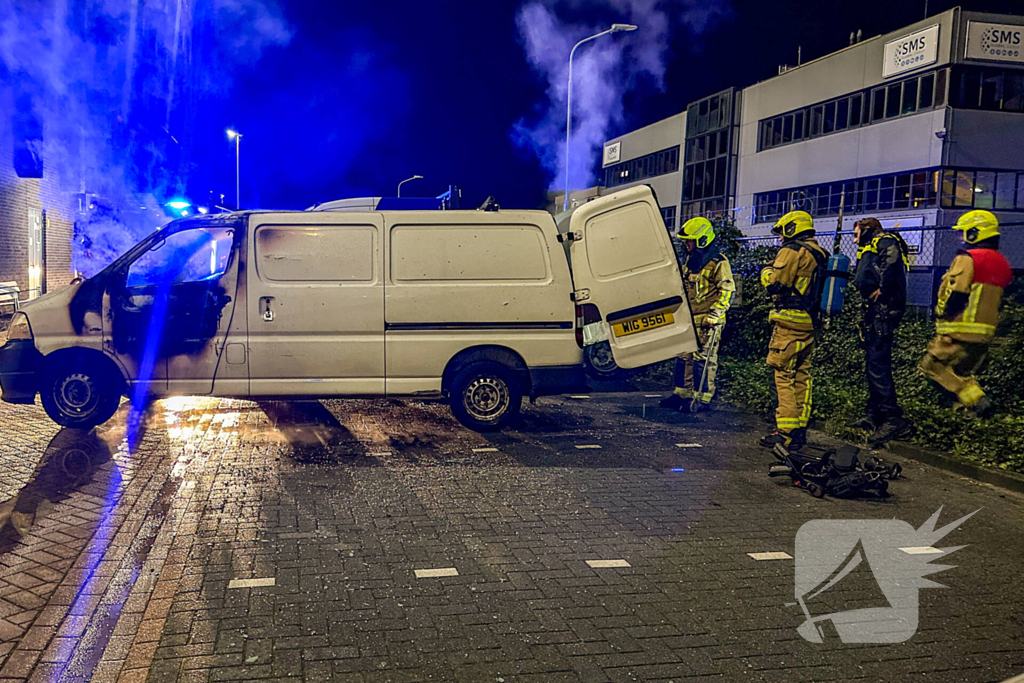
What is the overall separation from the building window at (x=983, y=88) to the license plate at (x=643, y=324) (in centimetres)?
3326

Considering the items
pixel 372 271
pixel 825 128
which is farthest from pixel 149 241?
pixel 825 128

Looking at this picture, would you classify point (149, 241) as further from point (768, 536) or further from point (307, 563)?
point (768, 536)

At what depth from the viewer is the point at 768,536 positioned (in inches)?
206

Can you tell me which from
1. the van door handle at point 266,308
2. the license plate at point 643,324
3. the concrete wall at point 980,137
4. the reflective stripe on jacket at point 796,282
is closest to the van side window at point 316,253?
the van door handle at point 266,308

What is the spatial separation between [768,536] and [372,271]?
14.8 ft

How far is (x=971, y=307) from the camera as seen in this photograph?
25.5 feet

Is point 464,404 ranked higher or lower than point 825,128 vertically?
lower

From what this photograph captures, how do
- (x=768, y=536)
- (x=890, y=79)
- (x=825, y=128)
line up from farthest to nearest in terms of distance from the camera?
(x=825, y=128)
(x=890, y=79)
(x=768, y=536)

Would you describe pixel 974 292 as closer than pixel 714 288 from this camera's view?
Yes

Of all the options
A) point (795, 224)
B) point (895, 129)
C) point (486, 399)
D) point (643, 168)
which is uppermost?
point (643, 168)

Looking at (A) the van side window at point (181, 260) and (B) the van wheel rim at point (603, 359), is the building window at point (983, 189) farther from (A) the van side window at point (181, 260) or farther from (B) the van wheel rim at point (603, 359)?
(A) the van side window at point (181, 260)

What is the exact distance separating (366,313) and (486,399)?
57.0 inches

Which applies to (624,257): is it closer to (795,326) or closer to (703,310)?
(795,326)

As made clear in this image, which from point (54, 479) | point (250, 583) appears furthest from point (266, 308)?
point (250, 583)
